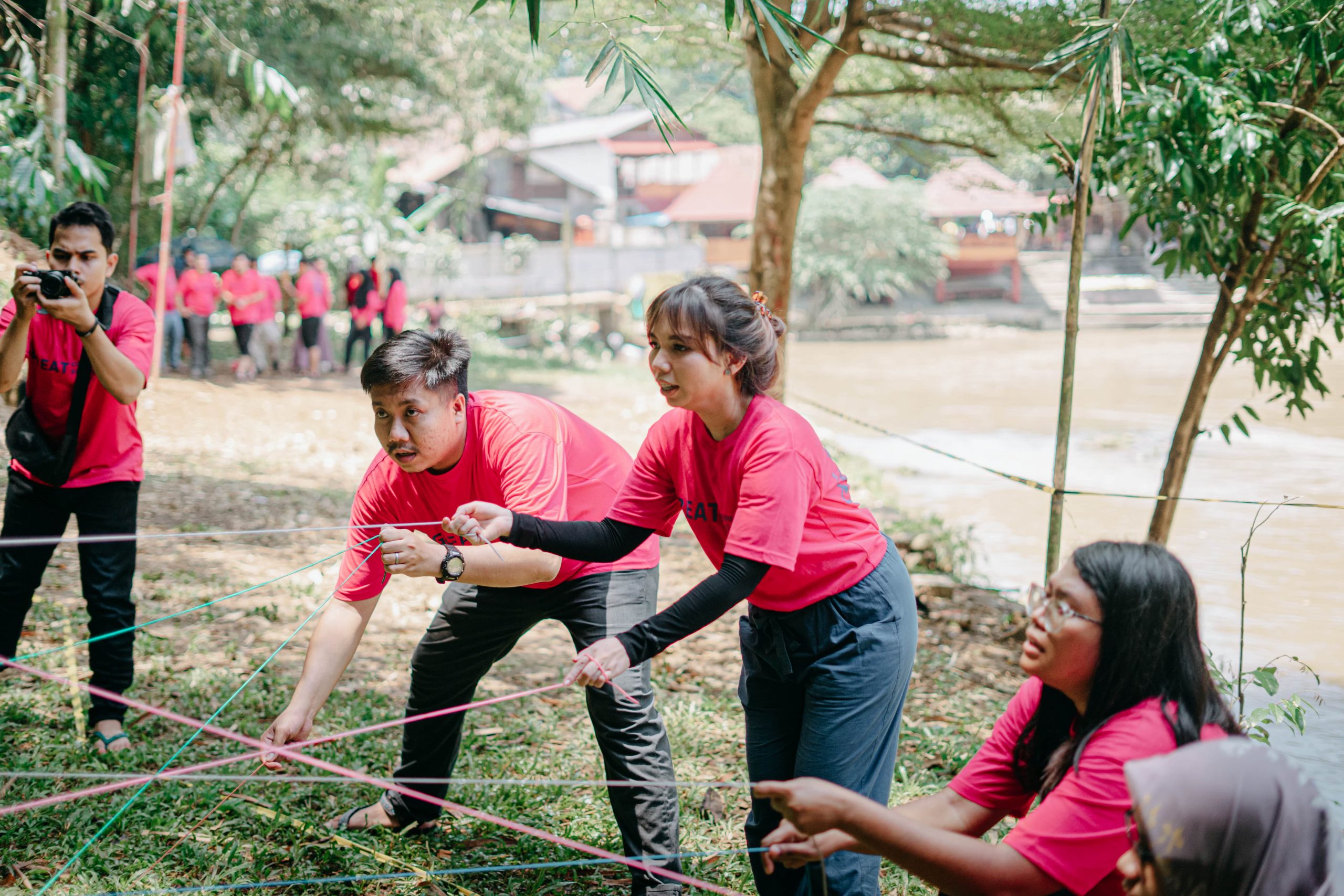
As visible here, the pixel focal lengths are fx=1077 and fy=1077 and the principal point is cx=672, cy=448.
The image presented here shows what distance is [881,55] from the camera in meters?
7.37

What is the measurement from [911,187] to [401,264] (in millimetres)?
15833

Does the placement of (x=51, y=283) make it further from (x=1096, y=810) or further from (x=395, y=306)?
(x=395, y=306)

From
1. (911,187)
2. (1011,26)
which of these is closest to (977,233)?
(911,187)

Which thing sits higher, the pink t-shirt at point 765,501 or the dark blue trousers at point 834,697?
the pink t-shirt at point 765,501

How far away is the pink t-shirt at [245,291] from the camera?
1355 cm

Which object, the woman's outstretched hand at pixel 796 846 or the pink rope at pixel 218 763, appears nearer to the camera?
the woman's outstretched hand at pixel 796 846

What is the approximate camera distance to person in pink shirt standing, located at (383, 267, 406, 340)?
50.6 feet

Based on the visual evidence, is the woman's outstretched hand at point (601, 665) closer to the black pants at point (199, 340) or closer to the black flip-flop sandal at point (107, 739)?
the black flip-flop sandal at point (107, 739)

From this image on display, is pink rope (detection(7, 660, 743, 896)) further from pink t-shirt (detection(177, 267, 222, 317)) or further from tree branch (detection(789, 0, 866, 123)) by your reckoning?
pink t-shirt (detection(177, 267, 222, 317))

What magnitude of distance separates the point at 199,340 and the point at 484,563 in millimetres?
11924

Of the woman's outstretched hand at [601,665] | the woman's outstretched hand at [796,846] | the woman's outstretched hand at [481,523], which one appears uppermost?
the woman's outstretched hand at [481,523]

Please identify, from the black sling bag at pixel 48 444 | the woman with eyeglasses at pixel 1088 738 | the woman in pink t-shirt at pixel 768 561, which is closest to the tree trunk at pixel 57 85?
the black sling bag at pixel 48 444

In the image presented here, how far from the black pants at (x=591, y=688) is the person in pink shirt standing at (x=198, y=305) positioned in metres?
11.1

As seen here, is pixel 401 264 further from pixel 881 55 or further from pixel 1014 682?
pixel 1014 682
